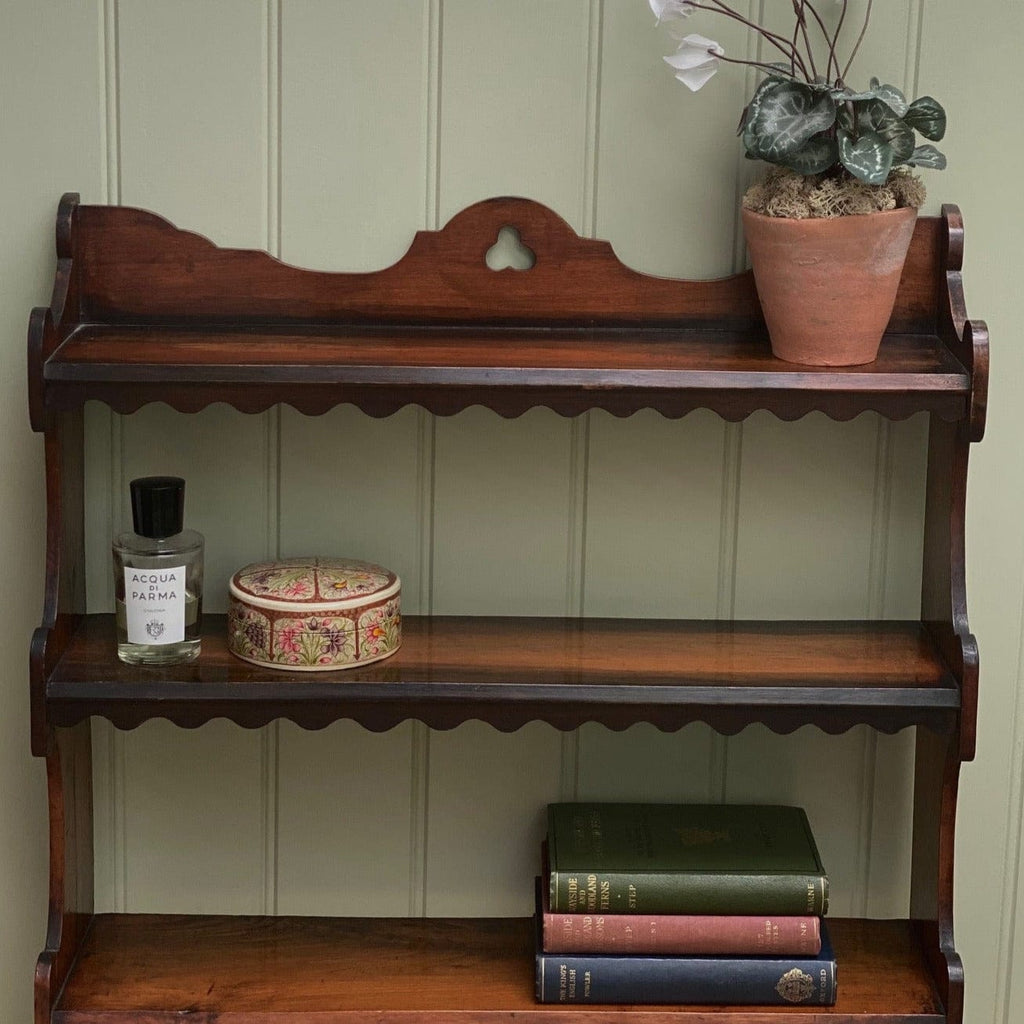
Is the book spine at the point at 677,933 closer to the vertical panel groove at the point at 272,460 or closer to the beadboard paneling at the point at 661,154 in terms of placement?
the vertical panel groove at the point at 272,460

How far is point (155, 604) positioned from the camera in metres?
1.40

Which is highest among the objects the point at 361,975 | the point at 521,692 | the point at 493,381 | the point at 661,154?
the point at 661,154

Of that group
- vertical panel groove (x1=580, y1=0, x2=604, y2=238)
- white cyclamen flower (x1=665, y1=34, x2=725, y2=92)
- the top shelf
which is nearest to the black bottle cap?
the top shelf

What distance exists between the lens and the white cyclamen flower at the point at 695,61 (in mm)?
1374

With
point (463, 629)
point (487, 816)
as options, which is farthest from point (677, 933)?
point (463, 629)

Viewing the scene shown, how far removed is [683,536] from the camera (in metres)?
1.58

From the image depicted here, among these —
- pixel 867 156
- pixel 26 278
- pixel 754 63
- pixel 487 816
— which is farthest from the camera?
pixel 487 816

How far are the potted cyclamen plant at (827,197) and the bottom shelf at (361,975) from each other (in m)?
0.63

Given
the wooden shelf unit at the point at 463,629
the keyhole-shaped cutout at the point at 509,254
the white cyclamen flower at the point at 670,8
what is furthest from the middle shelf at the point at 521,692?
the white cyclamen flower at the point at 670,8

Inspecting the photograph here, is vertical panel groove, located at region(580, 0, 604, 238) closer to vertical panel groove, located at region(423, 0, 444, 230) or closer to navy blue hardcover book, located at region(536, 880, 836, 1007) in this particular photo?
vertical panel groove, located at region(423, 0, 444, 230)

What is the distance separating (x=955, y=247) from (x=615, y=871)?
0.70 m

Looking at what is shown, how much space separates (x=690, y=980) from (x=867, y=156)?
0.80 m

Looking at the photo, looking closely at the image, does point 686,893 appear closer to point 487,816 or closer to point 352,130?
point 487,816

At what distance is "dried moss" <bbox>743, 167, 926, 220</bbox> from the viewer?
4.37ft
